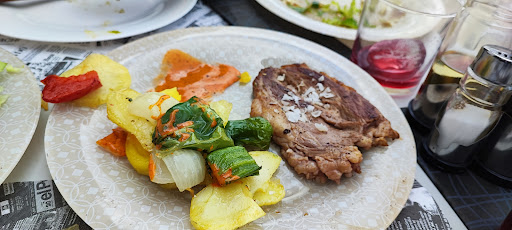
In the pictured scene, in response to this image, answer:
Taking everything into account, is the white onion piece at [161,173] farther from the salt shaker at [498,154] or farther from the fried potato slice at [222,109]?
the salt shaker at [498,154]

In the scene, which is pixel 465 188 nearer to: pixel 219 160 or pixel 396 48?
pixel 396 48

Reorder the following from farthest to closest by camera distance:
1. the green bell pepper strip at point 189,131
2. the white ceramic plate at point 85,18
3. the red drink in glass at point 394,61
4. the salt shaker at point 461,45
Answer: the red drink in glass at point 394,61
the white ceramic plate at point 85,18
the salt shaker at point 461,45
the green bell pepper strip at point 189,131

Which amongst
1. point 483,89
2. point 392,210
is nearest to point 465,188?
point 483,89

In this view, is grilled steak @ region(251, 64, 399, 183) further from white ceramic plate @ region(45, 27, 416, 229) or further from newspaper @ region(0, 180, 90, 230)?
newspaper @ region(0, 180, 90, 230)

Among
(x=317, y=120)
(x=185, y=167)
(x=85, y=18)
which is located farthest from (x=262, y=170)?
(x=85, y=18)

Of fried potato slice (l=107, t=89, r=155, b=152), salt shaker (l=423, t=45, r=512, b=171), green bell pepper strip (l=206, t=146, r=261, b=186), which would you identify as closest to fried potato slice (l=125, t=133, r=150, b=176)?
fried potato slice (l=107, t=89, r=155, b=152)

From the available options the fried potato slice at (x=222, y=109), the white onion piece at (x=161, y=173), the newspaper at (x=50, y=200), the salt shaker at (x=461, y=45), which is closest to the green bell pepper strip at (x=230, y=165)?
the white onion piece at (x=161, y=173)
